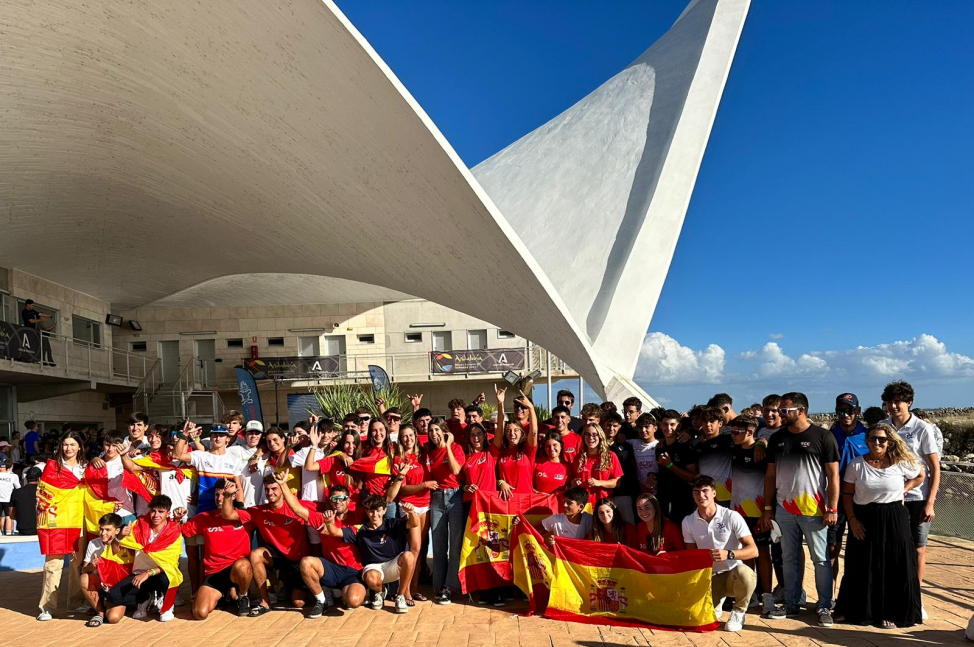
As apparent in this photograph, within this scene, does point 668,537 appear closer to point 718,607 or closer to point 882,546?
point 718,607

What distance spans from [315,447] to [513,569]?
2103 mm

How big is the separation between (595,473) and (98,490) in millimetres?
4375

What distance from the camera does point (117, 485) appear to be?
6.61m

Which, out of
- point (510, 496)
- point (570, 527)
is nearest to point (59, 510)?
point (510, 496)

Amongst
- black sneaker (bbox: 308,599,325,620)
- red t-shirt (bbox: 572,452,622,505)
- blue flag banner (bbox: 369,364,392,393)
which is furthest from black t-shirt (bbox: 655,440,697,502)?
blue flag banner (bbox: 369,364,392,393)

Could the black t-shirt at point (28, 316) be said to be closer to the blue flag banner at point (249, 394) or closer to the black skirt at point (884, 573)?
the blue flag banner at point (249, 394)

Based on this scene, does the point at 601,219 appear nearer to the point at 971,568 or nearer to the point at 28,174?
the point at 971,568

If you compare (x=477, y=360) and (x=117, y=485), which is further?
(x=477, y=360)

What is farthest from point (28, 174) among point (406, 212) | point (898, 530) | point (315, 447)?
point (898, 530)

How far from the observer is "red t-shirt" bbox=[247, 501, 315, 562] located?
6203mm

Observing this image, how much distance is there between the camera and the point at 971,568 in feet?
24.9

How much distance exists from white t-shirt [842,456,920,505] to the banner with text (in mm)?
21619

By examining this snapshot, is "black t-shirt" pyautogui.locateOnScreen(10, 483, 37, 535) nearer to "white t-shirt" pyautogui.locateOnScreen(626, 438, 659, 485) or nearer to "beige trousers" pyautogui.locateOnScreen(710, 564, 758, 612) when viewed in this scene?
"white t-shirt" pyautogui.locateOnScreen(626, 438, 659, 485)

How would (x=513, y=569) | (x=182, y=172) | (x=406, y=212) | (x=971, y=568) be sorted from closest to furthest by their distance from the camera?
1. (x=513, y=569)
2. (x=971, y=568)
3. (x=406, y=212)
4. (x=182, y=172)
